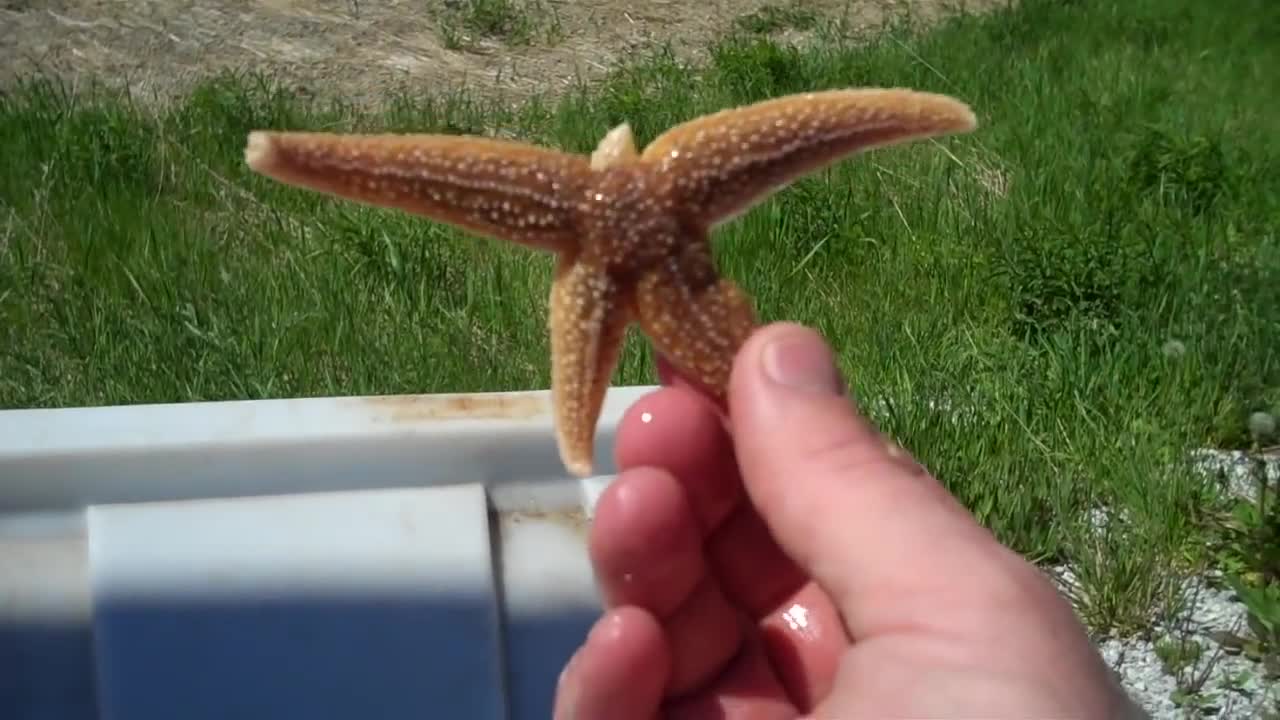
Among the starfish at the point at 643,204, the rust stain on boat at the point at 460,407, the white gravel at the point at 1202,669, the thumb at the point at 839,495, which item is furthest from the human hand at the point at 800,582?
the white gravel at the point at 1202,669

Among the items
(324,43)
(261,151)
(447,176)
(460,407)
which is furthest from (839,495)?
(324,43)

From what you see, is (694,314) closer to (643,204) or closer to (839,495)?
(643,204)

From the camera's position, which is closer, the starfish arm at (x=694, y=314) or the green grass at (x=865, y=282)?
the starfish arm at (x=694, y=314)

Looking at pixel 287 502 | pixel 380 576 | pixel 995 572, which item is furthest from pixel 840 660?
pixel 287 502

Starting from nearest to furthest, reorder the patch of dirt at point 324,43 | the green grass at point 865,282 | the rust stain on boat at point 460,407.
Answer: the rust stain on boat at point 460,407 → the green grass at point 865,282 → the patch of dirt at point 324,43

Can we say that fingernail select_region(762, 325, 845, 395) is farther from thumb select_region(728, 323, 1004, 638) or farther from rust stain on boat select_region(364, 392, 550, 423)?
rust stain on boat select_region(364, 392, 550, 423)

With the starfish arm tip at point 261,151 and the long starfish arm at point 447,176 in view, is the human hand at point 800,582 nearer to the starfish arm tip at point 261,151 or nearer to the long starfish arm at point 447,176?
the long starfish arm at point 447,176
